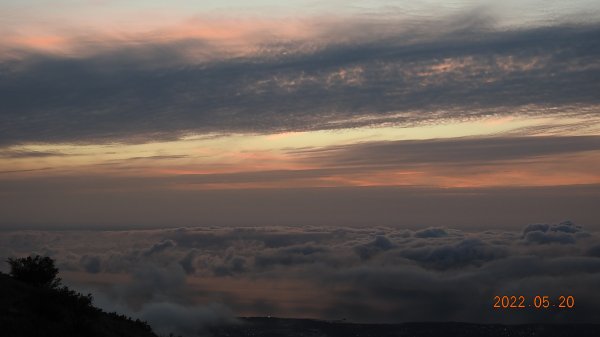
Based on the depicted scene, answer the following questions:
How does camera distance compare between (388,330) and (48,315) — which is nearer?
(48,315)

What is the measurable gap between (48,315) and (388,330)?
172 m

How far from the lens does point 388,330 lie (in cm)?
18612

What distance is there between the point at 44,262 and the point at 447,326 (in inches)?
7175

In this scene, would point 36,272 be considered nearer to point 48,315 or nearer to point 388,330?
point 48,315

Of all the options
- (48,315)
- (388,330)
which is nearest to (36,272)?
(48,315)

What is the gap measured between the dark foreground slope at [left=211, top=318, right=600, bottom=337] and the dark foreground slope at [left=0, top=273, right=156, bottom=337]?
135 metres

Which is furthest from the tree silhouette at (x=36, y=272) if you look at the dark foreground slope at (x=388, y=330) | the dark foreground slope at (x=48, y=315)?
the dark foreground slope at (x=388, y=330)

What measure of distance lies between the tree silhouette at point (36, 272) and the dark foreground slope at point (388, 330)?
130354 mm

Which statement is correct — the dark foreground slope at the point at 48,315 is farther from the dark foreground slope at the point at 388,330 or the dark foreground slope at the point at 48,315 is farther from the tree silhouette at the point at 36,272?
the dark foreground slope at the point at 388,330

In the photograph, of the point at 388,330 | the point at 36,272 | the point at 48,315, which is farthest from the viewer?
the point at 388,330

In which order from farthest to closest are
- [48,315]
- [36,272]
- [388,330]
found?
1. [388,330]
2. [36,272]
3. [48,315]

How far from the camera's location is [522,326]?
188 meters

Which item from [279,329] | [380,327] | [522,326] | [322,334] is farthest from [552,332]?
[279,329]

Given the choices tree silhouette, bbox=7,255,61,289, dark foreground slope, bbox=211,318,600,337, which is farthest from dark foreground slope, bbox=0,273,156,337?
dark foreground slope, bbox=211,318,600,337
